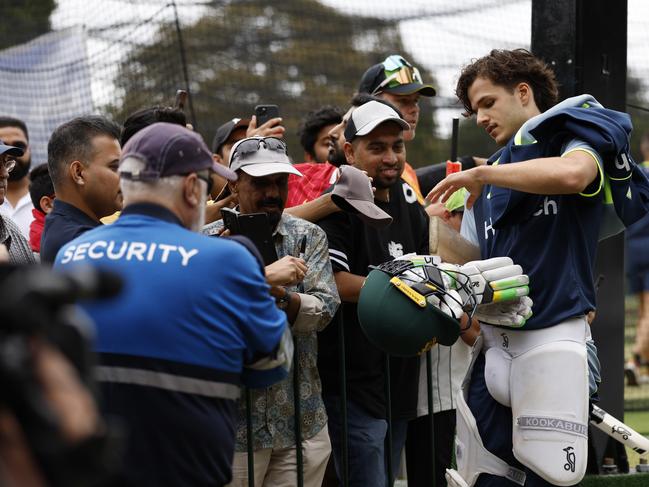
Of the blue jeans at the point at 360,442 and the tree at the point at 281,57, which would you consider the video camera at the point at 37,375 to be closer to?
the blue jeans at the point at 360,442

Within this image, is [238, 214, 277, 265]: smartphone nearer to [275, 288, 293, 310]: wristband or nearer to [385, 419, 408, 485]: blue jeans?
[275, 288, 293, 310]: wristband

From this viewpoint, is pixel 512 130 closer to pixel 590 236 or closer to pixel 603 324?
pixel 590 236

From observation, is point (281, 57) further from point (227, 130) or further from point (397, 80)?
point (227, 130)

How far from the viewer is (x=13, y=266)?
78.3 inches

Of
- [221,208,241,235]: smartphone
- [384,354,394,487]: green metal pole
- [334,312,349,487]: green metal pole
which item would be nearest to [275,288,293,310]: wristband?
A: [221,208,241,235]: smartphone

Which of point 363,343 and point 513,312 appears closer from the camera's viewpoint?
point 513,312

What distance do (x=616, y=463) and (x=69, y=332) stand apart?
4.98 metres

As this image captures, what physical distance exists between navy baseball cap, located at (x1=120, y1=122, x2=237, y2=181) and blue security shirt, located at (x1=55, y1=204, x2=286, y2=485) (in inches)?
5.5

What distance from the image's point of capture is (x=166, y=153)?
9.83 feet

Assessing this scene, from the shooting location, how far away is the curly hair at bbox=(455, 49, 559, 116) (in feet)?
14.3

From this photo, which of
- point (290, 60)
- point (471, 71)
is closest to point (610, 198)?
point (471, 71)

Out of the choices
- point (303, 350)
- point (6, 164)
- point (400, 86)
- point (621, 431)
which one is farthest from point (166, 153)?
point (400, 86)

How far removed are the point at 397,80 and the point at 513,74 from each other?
1539mm

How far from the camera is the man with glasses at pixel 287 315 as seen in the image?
13.6 feet
